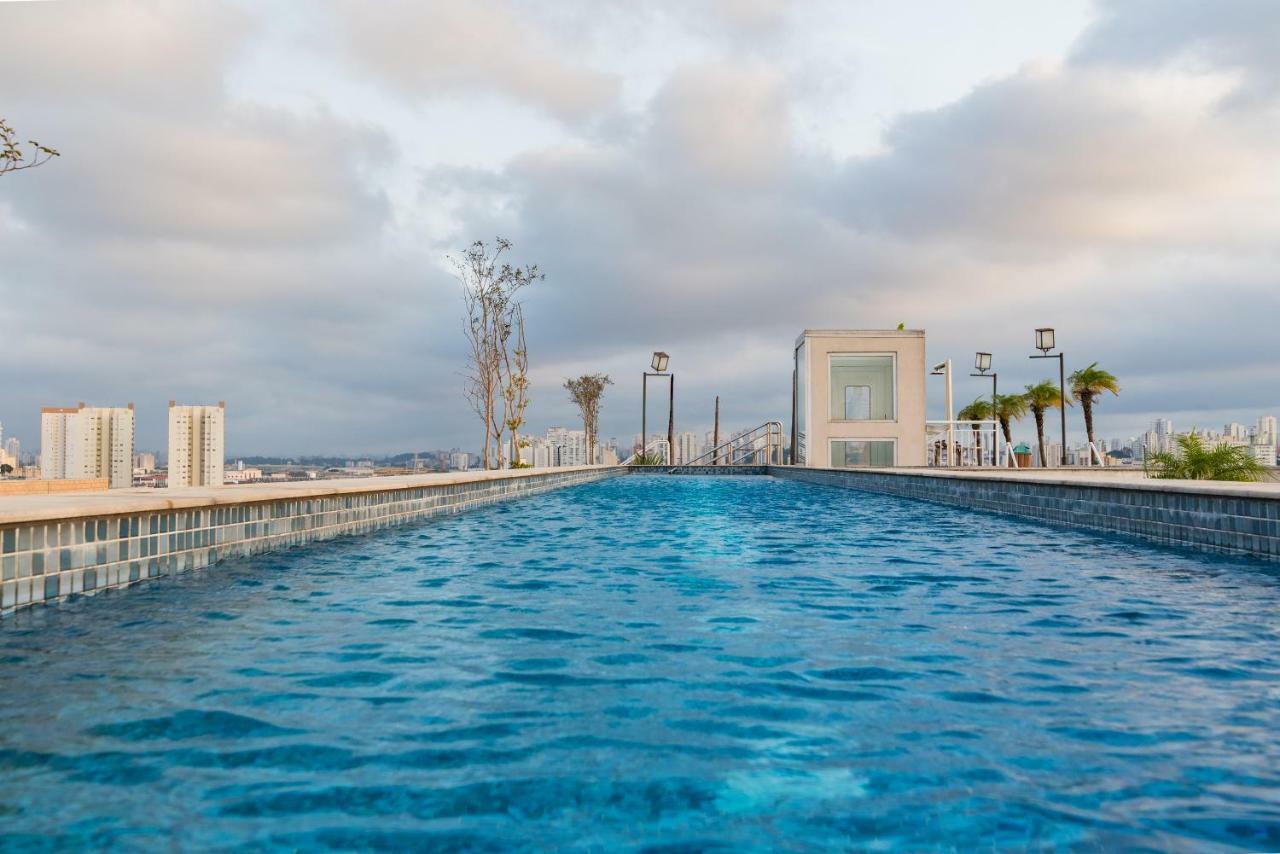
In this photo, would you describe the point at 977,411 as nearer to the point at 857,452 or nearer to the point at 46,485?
the point at 857,452

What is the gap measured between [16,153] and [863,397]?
Result: 72.0ft

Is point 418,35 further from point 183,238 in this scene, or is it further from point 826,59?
point 183,238

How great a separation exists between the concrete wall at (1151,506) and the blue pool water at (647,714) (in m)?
1.15

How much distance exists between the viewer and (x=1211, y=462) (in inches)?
405

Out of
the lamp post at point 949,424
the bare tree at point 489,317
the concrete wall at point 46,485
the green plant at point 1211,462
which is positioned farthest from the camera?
the lamp post at point 949,424

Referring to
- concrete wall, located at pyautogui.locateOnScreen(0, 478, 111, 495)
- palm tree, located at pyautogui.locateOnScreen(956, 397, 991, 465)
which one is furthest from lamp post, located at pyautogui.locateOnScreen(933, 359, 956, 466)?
concrete wall, located at pyautogui.locateOnScreen(0, 478, 111, 495)

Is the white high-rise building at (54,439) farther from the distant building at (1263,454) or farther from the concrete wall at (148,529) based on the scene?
the distant building at (1263,454)

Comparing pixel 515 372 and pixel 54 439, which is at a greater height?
pixel 515 372

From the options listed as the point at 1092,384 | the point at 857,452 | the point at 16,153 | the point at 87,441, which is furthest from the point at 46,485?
the point at 1092,384

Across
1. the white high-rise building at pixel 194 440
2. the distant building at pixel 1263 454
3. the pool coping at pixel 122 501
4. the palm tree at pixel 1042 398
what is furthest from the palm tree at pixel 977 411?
the pool coping at pixel 122 501

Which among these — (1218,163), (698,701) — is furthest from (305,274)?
(698,701)

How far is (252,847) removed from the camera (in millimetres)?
1517

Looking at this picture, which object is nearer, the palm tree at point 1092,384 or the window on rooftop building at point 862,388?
the window on rooftop building at point 862,388

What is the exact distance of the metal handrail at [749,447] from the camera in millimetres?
28108
